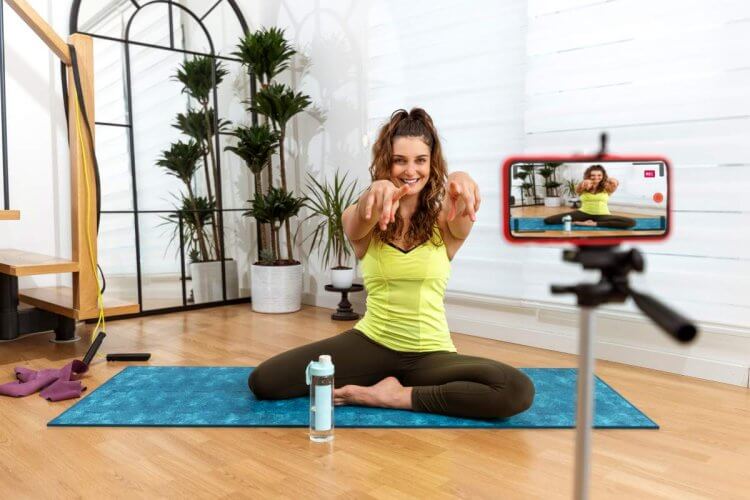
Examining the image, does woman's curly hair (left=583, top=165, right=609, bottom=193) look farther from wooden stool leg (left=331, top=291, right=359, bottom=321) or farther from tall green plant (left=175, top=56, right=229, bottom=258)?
tall green plant (left=175, top=56, right=229, bottom=258)

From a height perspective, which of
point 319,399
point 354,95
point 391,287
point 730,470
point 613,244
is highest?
point 354,95

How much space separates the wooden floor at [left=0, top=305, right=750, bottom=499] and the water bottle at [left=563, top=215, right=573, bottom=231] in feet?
3.28

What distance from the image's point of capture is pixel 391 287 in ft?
7.02

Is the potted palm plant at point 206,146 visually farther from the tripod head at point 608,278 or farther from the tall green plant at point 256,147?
the tripod head at point 608,278

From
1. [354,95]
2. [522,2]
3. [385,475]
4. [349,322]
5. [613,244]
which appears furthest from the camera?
[354,95]

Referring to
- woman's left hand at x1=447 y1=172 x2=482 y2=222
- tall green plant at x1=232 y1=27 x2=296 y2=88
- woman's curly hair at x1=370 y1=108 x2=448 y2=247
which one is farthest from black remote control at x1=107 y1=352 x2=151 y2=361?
tall green plant at x1=232 y1=27 x2=296 y2=88

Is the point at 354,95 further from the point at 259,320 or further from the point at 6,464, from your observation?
the point at 6,464

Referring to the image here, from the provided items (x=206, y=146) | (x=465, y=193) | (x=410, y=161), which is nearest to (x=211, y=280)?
(x=206, y=146)

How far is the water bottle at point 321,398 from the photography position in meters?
1.78

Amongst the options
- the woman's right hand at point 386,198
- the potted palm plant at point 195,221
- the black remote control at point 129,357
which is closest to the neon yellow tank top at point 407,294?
the woman's right hand at point 386,198

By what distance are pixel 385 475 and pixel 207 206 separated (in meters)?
2.95

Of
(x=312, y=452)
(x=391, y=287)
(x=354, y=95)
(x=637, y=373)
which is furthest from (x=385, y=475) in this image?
(x=354, y=95)

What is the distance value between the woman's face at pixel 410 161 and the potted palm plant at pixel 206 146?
2.40 meters

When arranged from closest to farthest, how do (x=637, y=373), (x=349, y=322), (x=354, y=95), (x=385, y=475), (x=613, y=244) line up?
(x=613, y=244), (x=385, y=475), (x=637, y=373), (x=349, y=322), (x=354, y=95)
